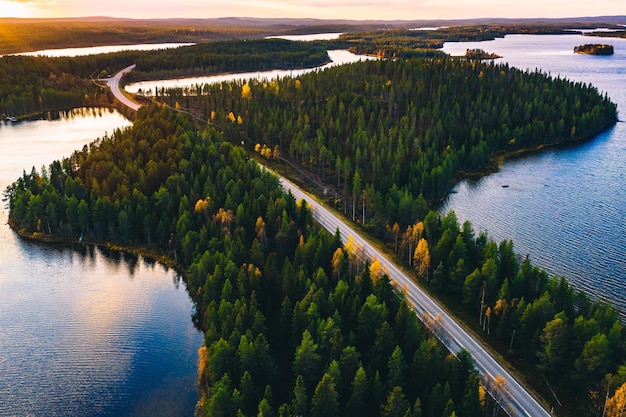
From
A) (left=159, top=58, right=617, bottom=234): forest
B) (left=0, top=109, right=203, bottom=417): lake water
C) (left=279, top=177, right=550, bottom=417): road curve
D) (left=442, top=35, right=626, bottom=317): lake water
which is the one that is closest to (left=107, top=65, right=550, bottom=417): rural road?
(left=279, top=177, right=550, bottom=417): road curve

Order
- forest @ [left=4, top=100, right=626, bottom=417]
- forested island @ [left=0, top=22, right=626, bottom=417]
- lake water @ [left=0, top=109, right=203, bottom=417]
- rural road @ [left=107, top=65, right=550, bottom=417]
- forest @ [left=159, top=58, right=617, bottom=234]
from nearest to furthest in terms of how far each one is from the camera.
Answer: rural road @ [left=107, top=65, right=550, bottom=417]
forest @ [left=4, top=100, right=626, bottom=417]
forested island @ [left=0, top=22, right=626, bottom=417]
lake water @ [left=0, top=109, right=203, bottom=417]
forest @ [left=159, top=58, right=617, bottom=234]

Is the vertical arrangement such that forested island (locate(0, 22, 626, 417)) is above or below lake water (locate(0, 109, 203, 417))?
above

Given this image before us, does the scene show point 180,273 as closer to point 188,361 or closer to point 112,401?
point 188,361

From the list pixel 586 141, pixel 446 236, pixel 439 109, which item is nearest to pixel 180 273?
pixel 446 236

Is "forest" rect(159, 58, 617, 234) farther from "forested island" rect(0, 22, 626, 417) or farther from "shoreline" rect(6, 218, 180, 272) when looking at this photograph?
"shoreline" rect(6, 218, 180, 272)

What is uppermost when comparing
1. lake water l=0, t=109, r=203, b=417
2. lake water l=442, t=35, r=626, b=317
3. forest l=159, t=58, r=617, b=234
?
forest l=159, t=58, r=617, b=234

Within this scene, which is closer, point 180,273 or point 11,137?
point 180,273

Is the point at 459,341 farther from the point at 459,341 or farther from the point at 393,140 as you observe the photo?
the point at 393,140
